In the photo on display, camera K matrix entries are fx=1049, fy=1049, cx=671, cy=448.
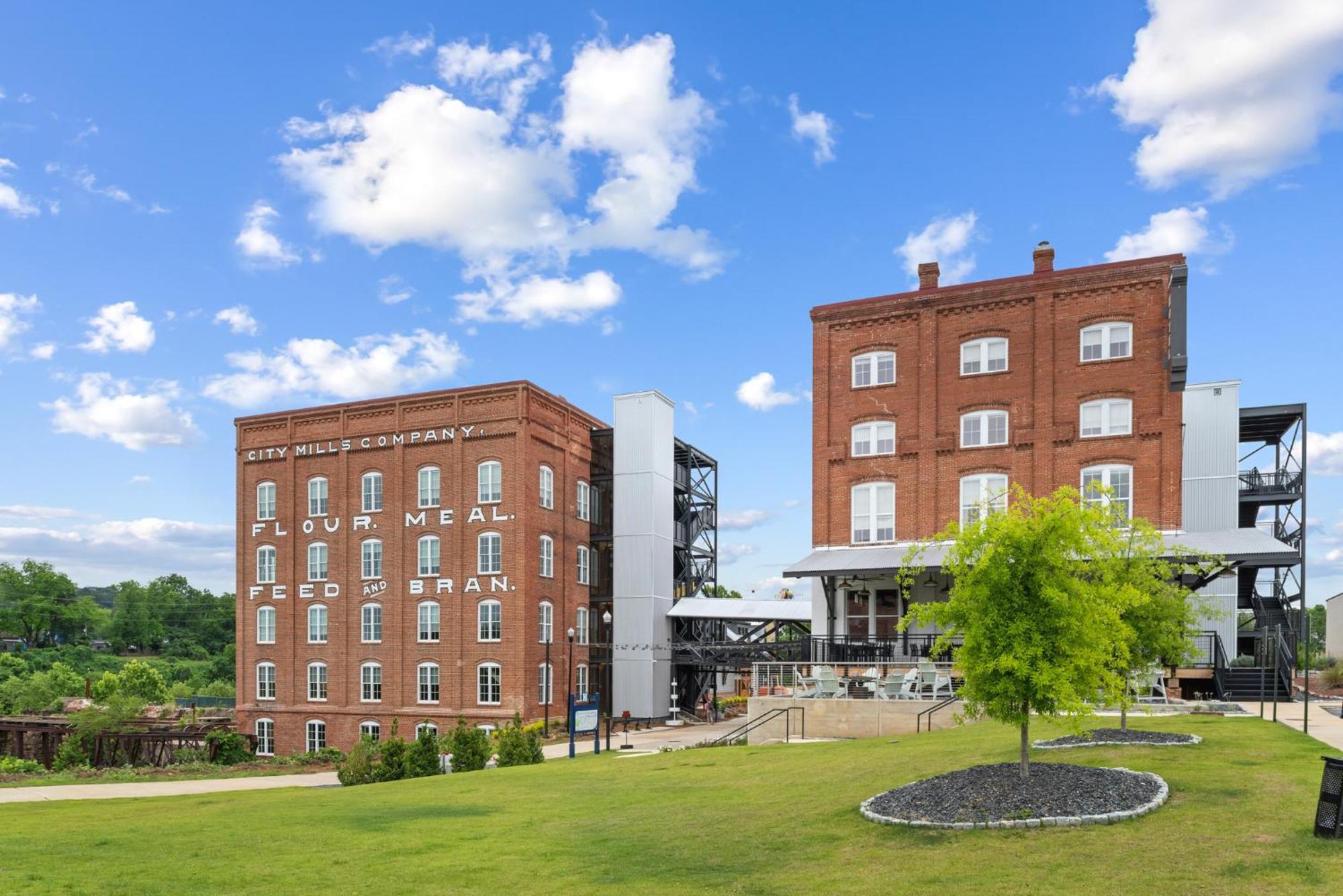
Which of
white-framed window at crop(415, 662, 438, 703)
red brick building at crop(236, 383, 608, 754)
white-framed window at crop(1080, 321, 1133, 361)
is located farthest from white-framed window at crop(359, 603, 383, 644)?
white-framed window at crop(1080, 321, 1133, 361)

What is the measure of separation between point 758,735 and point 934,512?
37.1 feet

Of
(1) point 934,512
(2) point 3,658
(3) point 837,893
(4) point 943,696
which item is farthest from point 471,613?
(2) point 3,658

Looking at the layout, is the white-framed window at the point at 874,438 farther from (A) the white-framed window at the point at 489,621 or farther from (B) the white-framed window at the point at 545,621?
(A) the white-framed window at the point at 489,621

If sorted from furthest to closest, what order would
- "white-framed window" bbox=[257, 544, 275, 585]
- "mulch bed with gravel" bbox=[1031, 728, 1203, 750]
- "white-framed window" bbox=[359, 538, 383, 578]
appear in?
"white-framed window" bbox=[257, 544, 275, 585]
"white-framed window" bbox=[359, 538, 383, 578]
"mulch bed with gravel" bbox=[1031, 728, 1203, 750]

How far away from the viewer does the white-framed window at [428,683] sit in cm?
4525

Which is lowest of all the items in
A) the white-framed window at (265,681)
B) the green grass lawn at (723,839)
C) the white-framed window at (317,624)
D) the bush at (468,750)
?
the white-framed window at (265,681)

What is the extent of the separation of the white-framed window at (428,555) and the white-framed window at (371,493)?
9.67ft

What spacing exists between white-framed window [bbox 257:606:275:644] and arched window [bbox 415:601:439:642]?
8.61m

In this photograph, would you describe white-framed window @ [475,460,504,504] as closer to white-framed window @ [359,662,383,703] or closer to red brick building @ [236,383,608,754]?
red brick building @ [236,383,608,754]

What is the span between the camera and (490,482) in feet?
148

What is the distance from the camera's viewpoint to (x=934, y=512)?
36.8 meters

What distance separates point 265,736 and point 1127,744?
4146 centimetres

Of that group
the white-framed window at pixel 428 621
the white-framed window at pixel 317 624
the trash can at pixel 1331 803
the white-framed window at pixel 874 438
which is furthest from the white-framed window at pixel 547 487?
the trash can at pixel 1331 803

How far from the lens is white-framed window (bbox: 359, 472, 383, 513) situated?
4778 cm
